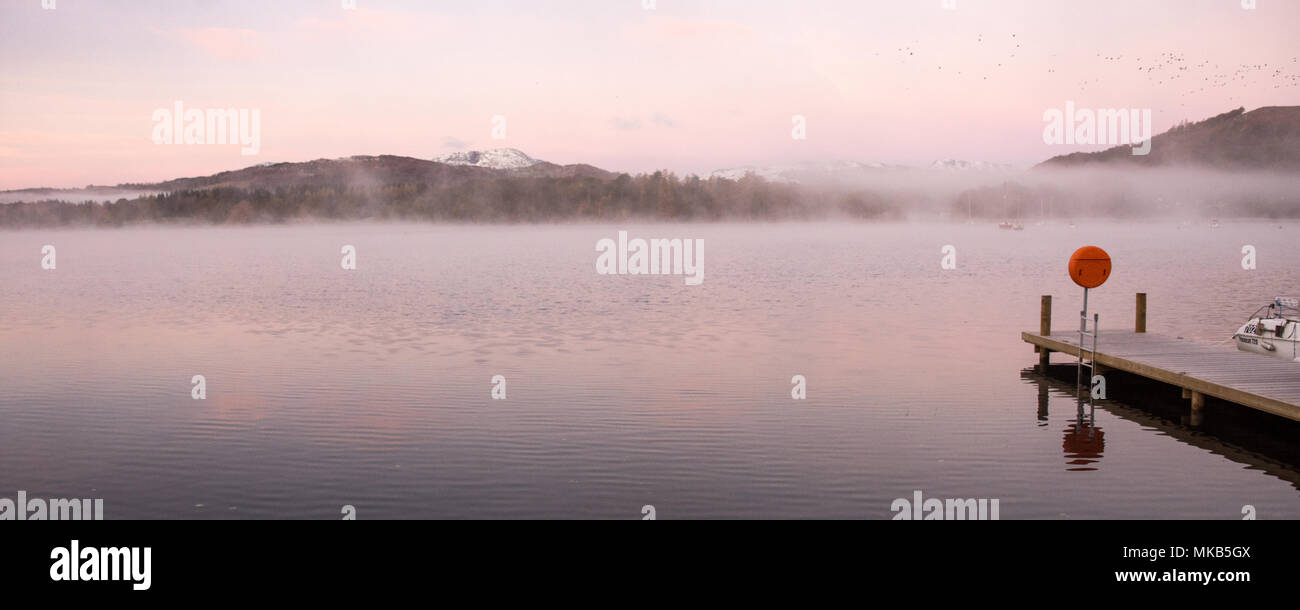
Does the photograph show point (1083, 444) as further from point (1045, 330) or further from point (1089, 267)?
point (1045, 330)

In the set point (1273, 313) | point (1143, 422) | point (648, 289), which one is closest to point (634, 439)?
point (1143, 422)

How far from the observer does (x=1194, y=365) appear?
63.3 ft

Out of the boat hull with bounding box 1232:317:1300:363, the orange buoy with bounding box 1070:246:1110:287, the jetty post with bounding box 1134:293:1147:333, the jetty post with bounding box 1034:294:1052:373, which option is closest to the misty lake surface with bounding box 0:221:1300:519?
the jetty post with bounding box 1034:294:1052:373

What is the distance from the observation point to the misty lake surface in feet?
41.6

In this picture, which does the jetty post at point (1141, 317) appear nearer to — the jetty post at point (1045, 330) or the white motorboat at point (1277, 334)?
the white motorboat at point (1277, 334)

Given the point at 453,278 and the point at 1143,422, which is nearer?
the point at 1143,422

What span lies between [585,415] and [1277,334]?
51.0 ft

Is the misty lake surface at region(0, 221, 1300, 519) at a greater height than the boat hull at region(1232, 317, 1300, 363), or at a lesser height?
lesser

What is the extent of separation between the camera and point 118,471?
13867 mm

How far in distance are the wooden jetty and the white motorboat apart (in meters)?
1.02

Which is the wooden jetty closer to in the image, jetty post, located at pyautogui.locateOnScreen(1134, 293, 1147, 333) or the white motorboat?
jetty post, located at pyautogui.locateOnScreen(1134, 293, 1147, 333)
